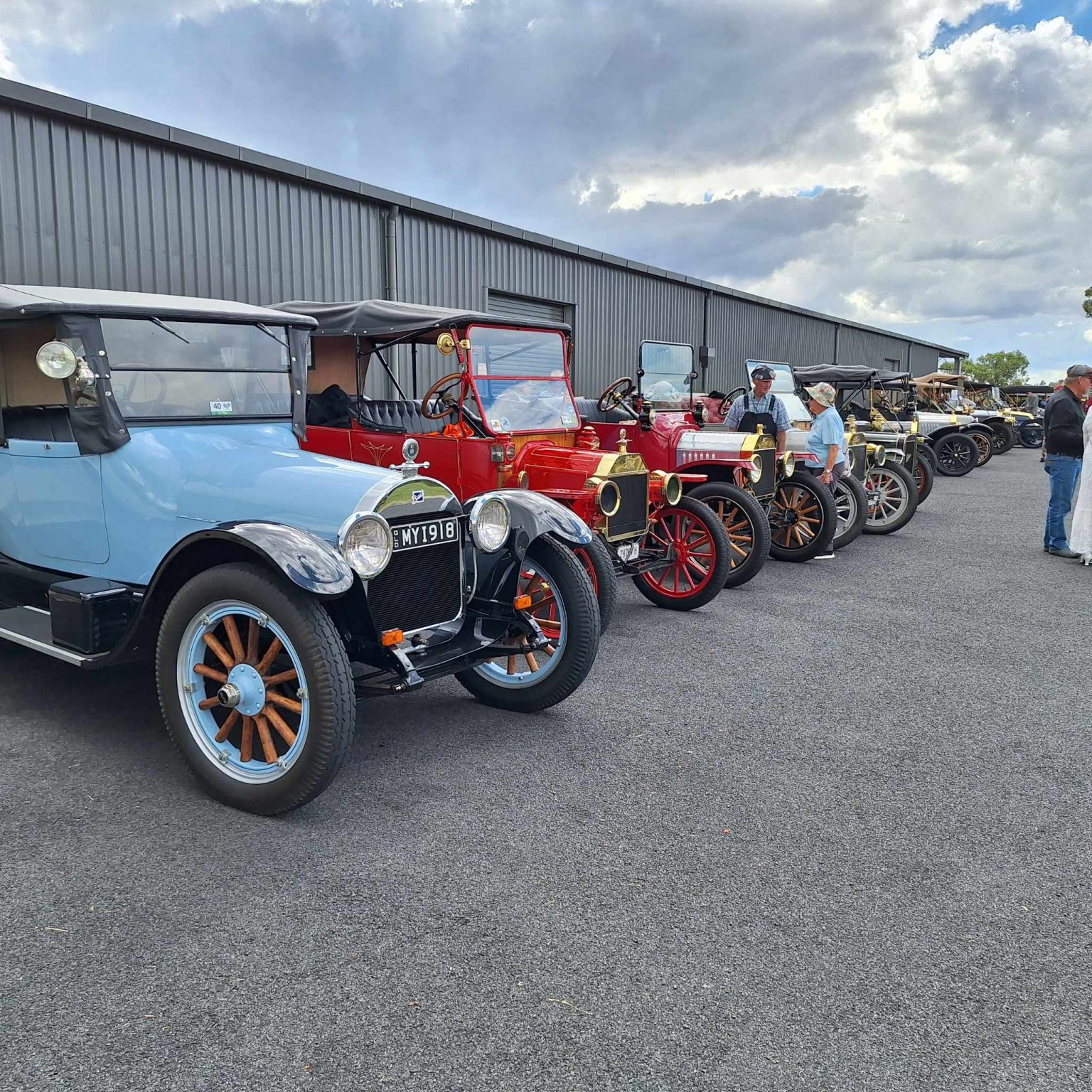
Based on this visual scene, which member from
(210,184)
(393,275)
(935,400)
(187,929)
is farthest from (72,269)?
(935,400)

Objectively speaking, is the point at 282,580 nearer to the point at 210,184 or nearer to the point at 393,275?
the point at 210,184

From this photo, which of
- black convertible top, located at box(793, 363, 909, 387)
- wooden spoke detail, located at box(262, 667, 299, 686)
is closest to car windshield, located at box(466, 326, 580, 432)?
wooden spoke detail, located at box(262, 667, 299, 686)

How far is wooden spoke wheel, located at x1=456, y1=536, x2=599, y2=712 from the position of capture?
13.0ft

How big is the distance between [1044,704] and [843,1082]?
315 cm

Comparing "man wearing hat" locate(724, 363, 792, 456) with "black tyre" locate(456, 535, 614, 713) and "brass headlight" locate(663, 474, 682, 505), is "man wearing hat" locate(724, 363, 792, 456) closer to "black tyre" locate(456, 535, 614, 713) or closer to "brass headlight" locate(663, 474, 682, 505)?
"brass headlight" locate(663, 474, 682, 505)

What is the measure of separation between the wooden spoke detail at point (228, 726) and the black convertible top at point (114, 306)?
1905mm

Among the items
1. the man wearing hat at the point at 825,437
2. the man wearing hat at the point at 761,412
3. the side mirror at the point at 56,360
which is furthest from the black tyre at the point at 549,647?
the man wearing hat at the point at 825,437

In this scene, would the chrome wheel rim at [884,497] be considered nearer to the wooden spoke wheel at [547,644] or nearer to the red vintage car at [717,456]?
the red vintage car at [717,456]

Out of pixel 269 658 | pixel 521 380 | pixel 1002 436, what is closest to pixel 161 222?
pixel 521 380

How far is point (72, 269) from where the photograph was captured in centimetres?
760

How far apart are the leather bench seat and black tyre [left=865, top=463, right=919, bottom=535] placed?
859 centimetres

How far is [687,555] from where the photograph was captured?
646 centimetres

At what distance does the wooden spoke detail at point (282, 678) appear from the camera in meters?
3.04

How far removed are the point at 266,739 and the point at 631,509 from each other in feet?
11.2
